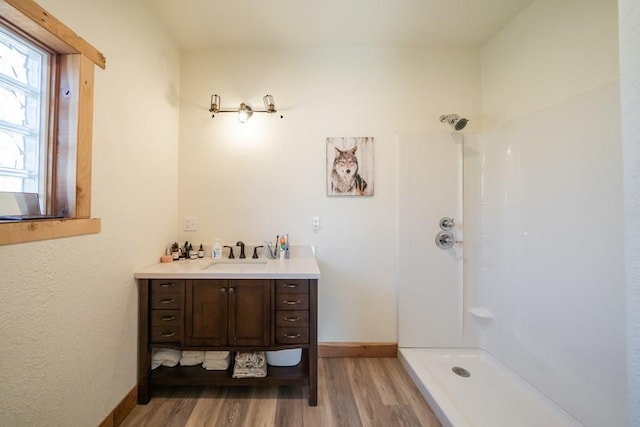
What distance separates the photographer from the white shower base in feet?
4.55

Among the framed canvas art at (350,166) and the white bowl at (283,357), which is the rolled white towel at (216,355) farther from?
the framed canvas art at (350,166)

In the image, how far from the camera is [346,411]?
1.47 m

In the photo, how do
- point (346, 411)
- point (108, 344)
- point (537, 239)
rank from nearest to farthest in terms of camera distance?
point (108, 344), point (346, 411), point (537, 239)

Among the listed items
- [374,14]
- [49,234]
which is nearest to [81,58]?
[49,234]

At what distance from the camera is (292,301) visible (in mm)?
1537

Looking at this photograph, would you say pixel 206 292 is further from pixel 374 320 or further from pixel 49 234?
pixel 374 320

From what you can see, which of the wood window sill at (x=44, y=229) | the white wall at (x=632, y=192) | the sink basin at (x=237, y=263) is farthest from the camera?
the sink basin at (x=237, y=263)

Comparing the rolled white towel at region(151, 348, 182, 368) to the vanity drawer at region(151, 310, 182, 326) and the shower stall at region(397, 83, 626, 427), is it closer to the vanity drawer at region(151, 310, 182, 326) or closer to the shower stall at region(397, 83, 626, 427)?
the vanity drawer at region(151, 310, 182, 326)

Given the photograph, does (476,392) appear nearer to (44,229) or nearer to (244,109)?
(44,229)

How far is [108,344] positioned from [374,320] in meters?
1.87

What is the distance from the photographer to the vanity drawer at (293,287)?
60.6 inches

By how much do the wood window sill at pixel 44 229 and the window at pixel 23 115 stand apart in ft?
0.62

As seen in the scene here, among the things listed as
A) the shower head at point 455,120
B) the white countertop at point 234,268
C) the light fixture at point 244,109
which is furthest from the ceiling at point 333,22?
the white countertop at point 234,268

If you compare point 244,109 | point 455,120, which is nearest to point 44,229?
point 244,109
